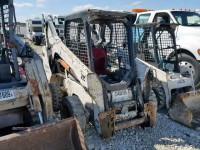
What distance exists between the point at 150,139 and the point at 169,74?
180 centimetres

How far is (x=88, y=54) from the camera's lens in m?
3.78

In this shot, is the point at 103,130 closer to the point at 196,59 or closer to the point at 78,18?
the point at 78,18

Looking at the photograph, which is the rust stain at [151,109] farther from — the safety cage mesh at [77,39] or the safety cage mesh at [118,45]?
the safety cage mesh at [77,39]

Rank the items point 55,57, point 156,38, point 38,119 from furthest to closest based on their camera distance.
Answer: point 156,38 < point 55,57 < point 38,119

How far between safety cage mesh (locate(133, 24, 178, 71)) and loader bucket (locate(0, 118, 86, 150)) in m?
3.71

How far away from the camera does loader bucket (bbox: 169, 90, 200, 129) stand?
4254mm

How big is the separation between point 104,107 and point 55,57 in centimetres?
186

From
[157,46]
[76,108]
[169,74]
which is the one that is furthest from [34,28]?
[76,108]

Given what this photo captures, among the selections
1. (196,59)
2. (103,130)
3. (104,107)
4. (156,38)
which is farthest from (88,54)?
(196,59)

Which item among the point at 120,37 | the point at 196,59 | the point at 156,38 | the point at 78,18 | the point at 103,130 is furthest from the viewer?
the point at 196,59

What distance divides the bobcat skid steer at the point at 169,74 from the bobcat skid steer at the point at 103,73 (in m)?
0.73

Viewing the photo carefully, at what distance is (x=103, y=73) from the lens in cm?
488

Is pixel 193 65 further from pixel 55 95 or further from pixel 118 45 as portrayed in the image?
pixel 55 95

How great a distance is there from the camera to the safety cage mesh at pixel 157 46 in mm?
5783
